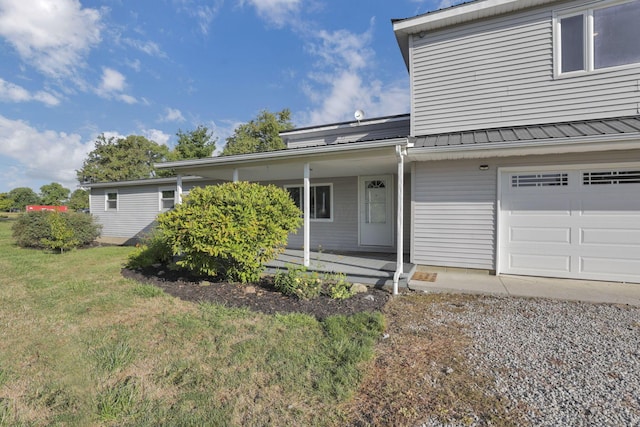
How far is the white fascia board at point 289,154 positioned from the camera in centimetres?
513

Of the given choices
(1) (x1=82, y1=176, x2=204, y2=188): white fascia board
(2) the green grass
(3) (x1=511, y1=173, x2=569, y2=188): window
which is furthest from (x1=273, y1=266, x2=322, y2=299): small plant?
(1) (x1=82, y1=176, x2=204, y2=188): white fascia board

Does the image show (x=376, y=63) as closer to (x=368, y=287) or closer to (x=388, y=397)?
(x=368, y=287)

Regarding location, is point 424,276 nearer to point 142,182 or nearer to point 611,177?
point 611,177

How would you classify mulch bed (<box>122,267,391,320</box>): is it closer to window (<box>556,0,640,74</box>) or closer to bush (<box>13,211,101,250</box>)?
window (<box>556,0,640,74</box>)

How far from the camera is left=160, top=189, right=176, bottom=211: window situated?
12.7 meters

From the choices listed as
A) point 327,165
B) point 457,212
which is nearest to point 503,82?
point 457,212

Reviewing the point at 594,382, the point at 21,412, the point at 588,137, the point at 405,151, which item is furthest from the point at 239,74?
the point at 594,382

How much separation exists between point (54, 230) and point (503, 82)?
1373 cm

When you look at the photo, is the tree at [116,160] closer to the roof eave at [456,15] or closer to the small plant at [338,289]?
the roof eave at [456,15]

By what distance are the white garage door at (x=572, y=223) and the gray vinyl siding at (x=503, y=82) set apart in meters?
1.32

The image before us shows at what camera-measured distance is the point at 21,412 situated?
2.09 m

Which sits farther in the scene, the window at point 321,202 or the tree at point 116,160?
the tree at point 116,160

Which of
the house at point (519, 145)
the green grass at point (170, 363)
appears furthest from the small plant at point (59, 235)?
the house at point (519, 145)

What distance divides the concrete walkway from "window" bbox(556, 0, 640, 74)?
4.11 m
